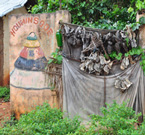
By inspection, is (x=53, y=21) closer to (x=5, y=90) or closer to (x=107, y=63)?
(x=107, y=63)

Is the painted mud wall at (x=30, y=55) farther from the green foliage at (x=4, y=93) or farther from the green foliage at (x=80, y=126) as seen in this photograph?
the green foliage at (x=4, y=93)

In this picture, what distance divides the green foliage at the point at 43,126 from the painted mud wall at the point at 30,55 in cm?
179

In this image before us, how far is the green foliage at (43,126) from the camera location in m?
3.07

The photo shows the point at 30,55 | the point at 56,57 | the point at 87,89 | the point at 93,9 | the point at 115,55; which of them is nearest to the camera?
the point at 115,55

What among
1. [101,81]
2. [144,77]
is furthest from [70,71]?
[144,77]

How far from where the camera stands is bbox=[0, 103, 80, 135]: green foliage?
3072mm

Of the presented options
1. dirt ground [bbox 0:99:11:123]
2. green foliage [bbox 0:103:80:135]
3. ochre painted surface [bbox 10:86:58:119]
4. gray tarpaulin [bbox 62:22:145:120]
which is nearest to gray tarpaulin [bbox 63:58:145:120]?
gray tarpaulin [bbox 62:22:145:120]

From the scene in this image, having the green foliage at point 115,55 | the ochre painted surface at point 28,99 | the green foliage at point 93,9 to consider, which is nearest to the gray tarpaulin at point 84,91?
Result: the green foliage at point 115,55

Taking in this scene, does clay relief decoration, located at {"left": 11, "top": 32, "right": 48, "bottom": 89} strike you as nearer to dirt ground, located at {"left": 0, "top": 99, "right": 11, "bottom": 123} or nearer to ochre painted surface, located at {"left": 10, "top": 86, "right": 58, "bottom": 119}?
ochre painted surface, located at {"left": 10, "top": 86, "right": 58, "bottom": 119}

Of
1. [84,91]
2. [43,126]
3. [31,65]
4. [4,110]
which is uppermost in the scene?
[31,65]

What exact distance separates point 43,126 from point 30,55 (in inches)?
109

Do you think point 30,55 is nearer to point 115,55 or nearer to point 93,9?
point 115,55

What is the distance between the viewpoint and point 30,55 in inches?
219

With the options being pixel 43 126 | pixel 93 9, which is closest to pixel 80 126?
pixel 43 126
